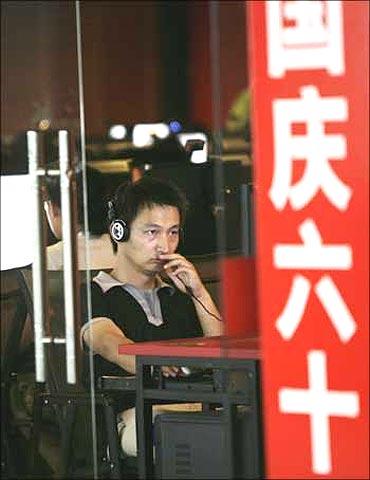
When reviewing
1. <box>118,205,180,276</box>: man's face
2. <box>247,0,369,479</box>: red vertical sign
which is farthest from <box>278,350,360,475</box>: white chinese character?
<box>118,205,180,276</box>: man's face

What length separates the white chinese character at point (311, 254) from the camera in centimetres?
330

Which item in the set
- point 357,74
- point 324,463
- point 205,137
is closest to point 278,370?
point 324,463

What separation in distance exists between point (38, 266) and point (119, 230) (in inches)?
12.6

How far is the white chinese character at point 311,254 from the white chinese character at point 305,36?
11.0 inches

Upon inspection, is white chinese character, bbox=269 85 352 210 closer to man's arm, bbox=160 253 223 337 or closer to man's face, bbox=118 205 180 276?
man's arm, bbox=160 253 223 337

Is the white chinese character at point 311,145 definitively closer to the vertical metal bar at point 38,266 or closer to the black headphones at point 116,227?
the black headphones at point 116,227

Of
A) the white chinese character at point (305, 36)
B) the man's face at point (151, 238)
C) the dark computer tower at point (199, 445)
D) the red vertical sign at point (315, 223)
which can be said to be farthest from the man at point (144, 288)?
the white chinese character at point (305, 36)

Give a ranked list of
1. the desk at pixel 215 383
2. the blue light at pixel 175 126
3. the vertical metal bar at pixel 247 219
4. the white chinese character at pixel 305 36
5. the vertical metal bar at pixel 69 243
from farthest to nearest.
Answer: the vertical metal bar at pixel 69 243
the blue light at pixel 175 126
the desk at pixel 215 383
the vertical metal bar at pixel 247 219
the white chinese character at pixel 305 36

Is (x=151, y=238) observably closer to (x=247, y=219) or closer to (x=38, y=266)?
(x=38, y=266)

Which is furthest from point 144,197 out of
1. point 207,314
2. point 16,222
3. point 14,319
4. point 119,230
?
point 14,319

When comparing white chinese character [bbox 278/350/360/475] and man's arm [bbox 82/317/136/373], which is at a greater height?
white chinese character [bbox 278/350/360/475]

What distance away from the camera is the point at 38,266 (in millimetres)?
4957

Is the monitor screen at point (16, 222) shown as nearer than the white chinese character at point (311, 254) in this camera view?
No

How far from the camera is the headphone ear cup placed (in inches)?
186
